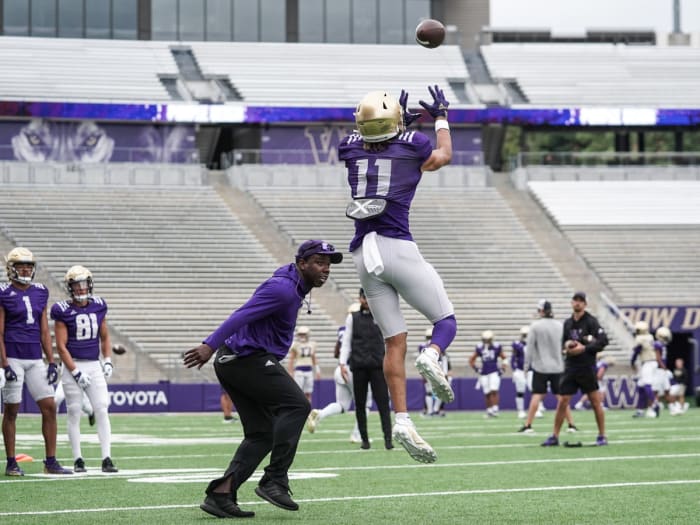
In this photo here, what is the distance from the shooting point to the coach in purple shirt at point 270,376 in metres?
8.38

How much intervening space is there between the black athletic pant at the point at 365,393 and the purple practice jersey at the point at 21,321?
15.1 ft

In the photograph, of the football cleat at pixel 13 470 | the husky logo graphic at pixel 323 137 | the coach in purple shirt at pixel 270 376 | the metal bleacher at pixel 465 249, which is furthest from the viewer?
the husky logo graphic at pixel 323 137

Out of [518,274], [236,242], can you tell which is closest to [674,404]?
[518,274]

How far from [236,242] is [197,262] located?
1.95 metres

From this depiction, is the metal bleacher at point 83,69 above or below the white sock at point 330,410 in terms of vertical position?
above

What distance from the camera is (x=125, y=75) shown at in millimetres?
46781

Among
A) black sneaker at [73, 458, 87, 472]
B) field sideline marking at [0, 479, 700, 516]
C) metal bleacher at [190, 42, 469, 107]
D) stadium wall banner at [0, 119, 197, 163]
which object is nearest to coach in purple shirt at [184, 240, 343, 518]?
field sideline marking at [0, 479, 700, 516]

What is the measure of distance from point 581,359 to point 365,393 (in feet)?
8.36

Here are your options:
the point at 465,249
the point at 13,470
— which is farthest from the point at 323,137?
the point at 13,470

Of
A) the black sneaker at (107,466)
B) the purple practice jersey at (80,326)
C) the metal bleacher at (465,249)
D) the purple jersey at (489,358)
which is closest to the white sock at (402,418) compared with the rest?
the black sneaker at (107,466)

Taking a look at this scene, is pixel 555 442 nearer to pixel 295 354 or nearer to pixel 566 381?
pixel 566 381

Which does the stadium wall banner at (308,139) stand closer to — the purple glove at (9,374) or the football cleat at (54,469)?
the purple glove at (9,374)

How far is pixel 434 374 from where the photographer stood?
7.90m

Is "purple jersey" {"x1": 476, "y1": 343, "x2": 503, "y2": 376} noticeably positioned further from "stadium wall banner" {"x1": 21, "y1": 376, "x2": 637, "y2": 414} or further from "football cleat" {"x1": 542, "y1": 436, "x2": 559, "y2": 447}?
Answer: "football cleat" {"x1": 542, "y1": 436, "x2": 559, "y2": 447}
